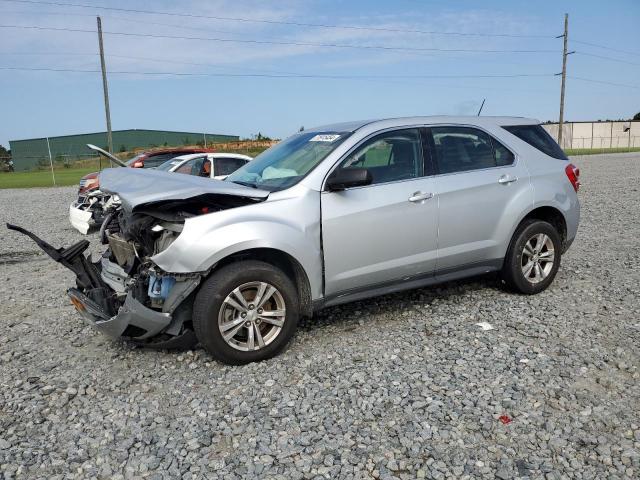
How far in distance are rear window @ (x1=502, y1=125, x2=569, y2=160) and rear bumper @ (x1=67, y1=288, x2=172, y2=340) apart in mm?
3799

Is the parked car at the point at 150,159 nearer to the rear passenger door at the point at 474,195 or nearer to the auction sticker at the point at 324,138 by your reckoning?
the auction sticker at the point at 324,138

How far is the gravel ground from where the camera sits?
2855 mm

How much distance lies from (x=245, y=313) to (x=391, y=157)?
6.14 ft

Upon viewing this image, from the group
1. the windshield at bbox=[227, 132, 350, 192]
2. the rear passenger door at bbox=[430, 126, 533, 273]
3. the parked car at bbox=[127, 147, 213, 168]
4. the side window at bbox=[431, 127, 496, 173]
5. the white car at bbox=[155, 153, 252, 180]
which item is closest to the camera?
the windshield at bbox=[227, 132, 350, 192]

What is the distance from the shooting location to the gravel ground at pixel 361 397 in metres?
2.86

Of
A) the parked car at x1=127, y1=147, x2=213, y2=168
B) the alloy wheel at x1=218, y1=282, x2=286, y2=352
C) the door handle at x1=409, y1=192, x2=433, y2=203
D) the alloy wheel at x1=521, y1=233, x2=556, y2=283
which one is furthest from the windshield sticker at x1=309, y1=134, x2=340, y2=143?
the parked car at x1=127, y1=147, x2=213, y2=168

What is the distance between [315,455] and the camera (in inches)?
115

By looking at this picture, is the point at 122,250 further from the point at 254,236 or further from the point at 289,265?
the point at 289,265

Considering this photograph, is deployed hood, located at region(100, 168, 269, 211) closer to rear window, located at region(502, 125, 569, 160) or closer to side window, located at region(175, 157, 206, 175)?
rear window, located at region(502, 125, 569, 160)

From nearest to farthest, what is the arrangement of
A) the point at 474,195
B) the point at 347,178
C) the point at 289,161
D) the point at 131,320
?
1. the point at 131,320
2. the point at 347,178
3. the point at 289,161
4. the point at 474,195

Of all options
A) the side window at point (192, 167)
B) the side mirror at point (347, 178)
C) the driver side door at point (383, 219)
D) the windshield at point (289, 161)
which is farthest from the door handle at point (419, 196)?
the side window at point (192, 167)

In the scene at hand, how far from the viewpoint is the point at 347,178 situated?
13.4 feet

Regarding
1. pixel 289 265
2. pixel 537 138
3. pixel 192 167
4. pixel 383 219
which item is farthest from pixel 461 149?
pixel 192 167

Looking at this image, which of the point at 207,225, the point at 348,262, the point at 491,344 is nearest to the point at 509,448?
the point at 491,344
